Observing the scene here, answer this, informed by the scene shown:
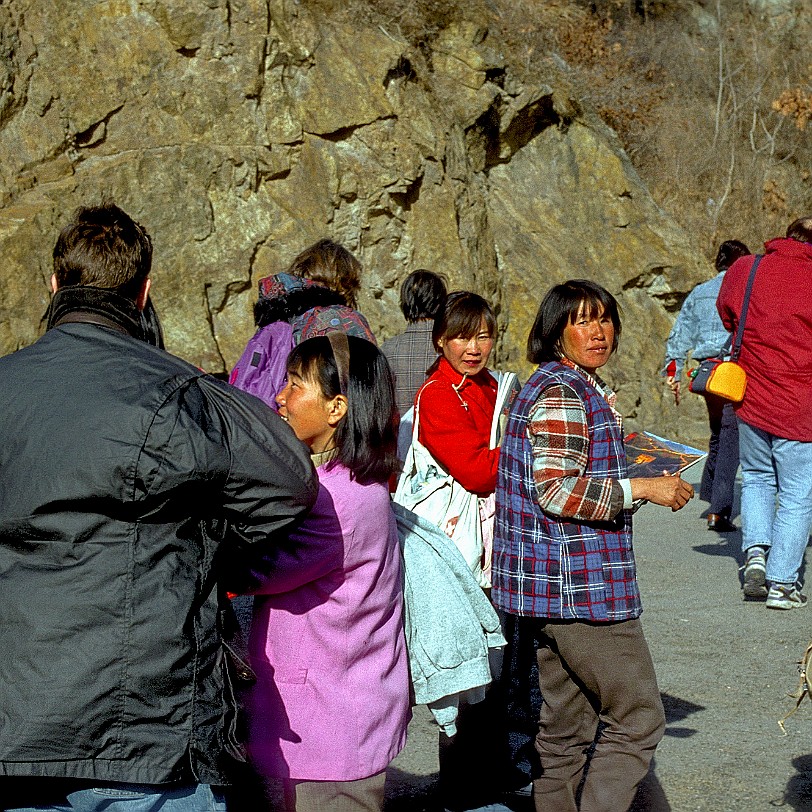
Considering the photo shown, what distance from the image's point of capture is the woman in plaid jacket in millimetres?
3471

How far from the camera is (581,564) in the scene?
3492 millimetres

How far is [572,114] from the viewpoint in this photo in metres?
16.1

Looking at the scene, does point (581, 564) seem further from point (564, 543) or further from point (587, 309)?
point (587, 309)

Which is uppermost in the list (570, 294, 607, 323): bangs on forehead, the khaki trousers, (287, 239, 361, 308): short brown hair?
(287, 239, 361, 308): short brown hair

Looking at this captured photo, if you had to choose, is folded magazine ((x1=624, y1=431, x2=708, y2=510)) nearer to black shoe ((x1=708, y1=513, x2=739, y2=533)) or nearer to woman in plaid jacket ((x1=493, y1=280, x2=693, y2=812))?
woman in plaid jacket ((x1=493, y1=280, x2=693, y2=812))

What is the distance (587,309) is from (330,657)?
1.45m

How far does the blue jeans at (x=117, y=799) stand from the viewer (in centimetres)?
230

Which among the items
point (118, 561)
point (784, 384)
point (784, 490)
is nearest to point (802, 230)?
point (784, 384)

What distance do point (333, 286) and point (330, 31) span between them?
30.8 feet

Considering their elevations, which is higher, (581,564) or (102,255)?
(102,255)

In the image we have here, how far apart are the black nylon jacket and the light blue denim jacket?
7.79 m

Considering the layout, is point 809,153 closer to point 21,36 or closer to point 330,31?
point 330,31

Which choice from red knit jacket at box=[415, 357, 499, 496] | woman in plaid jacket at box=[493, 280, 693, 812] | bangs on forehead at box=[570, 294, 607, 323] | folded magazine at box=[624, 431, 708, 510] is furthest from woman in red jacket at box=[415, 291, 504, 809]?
bangs on forehead at box=[570, 294, 607, 323]

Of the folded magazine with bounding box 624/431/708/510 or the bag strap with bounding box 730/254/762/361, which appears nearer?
the folded magazine with bounding box 624/431/708/510
